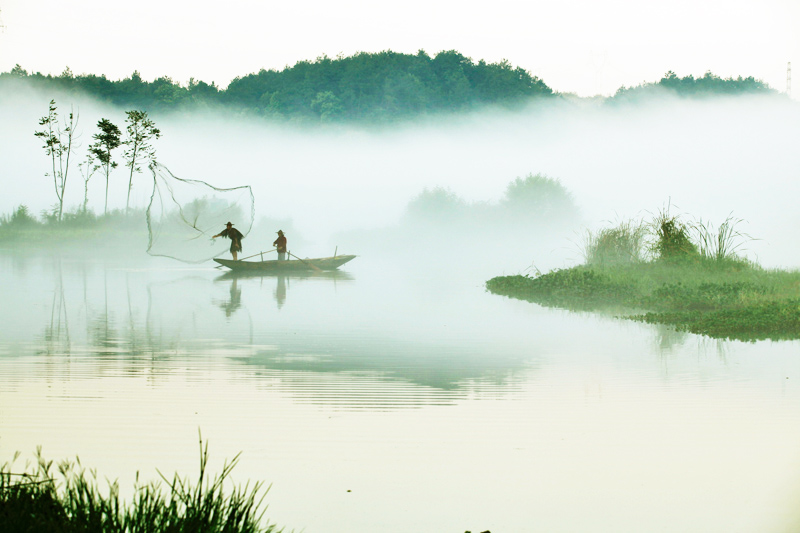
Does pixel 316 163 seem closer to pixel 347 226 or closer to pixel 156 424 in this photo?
pixel 347 226

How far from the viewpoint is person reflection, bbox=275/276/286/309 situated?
665 inches

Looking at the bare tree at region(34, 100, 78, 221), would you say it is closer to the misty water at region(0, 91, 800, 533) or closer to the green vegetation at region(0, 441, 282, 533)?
the misty water at region(0, 91, 800, 533)

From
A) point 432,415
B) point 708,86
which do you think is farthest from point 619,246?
point 708,86

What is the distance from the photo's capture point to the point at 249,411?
6.66m

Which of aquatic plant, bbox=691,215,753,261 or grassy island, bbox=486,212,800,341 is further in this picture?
aquatic plant, bbox=691,215,753,261

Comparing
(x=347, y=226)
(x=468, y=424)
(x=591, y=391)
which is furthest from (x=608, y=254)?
(x=347, y=226)

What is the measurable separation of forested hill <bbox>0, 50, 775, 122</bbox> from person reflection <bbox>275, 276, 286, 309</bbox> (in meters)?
39.6

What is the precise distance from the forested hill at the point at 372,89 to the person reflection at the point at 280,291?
39.6 m

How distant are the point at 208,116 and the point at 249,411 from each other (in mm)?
57050

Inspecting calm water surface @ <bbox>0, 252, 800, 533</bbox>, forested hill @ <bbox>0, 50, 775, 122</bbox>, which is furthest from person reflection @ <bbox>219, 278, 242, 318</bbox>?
forested hill @ <bbox>0, 50, 775, 122</bbox>

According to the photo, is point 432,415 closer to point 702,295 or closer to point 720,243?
point 702,295

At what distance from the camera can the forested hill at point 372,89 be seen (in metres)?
60.8

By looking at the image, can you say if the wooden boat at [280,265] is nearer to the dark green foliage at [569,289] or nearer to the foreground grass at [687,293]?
the foreground grass at [687,293]

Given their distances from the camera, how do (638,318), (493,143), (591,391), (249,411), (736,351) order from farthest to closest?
1. (493,143)
2. (638,318)
3. (736,351)
4. (591,391)
5. (249,411)
